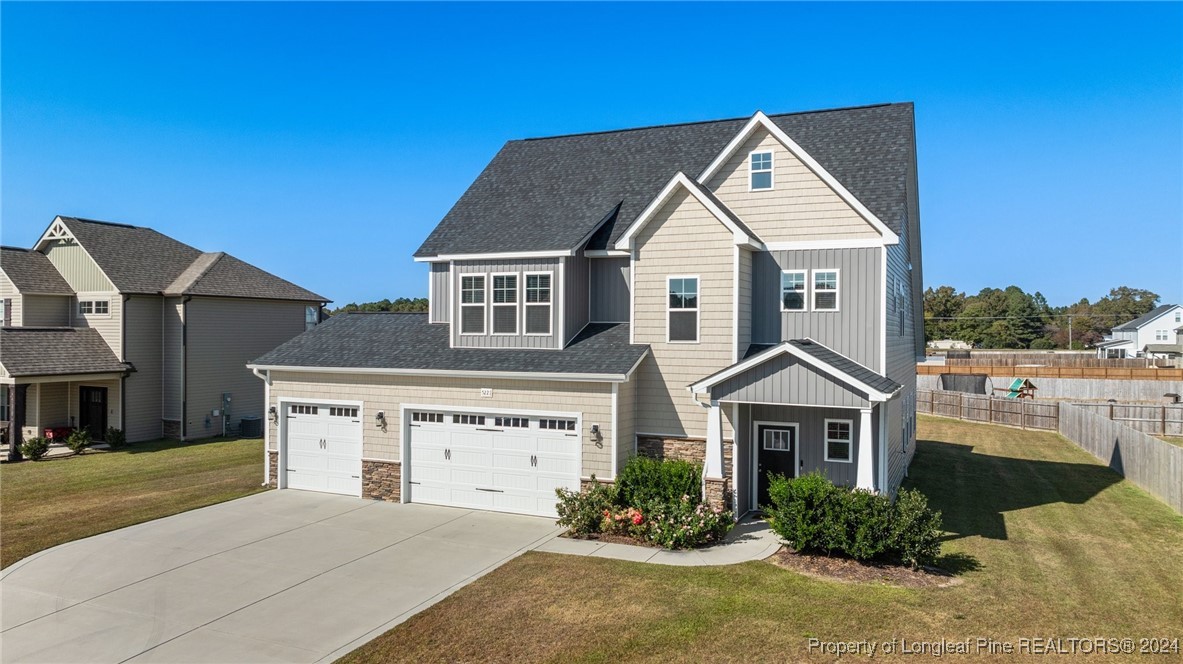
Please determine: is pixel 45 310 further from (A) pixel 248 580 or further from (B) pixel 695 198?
(B) pixel 695 198

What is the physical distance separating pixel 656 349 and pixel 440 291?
6954 millimetres

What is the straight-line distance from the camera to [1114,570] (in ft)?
42.2

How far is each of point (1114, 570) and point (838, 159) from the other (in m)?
10.2

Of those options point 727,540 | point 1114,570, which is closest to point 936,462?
point 1114,570

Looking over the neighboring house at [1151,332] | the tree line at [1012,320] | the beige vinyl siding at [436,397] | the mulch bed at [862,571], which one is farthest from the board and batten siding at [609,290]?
the tree line at [1012,320]

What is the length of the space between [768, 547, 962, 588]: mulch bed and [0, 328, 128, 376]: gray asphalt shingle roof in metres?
25.5

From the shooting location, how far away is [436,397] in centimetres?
1759

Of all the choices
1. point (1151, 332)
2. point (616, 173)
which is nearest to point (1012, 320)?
point (1151, 332)

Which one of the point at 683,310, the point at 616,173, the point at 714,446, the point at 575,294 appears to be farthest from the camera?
the point at 616,173

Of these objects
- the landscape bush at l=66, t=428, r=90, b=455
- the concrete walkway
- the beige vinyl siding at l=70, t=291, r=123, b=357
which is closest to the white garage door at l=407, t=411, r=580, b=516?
the concrete walkway

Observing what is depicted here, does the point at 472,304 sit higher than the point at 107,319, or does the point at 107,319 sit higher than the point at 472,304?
the point at 472,304

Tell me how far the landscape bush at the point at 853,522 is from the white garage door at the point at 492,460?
4860mm

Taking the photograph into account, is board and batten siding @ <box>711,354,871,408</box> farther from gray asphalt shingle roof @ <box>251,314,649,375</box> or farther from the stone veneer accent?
the stone veneer accent

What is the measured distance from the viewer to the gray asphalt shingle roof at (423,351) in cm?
1664
